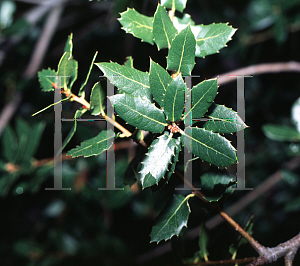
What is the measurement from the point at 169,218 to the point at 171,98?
0.78ft

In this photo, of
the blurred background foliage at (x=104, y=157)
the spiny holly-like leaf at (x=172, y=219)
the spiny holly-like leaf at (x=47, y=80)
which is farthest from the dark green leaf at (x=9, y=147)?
the spiny holly-like leaf at (x=172, y=219)

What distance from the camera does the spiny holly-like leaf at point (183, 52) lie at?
402 millimetres

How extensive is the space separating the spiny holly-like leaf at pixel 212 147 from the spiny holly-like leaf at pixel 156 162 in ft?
0.13

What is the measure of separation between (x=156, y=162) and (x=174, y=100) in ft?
0.32

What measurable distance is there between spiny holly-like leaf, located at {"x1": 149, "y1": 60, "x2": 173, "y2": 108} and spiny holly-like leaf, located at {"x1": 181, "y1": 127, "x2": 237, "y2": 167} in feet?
0.25

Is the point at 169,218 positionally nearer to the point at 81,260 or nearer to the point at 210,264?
the point at 210,264

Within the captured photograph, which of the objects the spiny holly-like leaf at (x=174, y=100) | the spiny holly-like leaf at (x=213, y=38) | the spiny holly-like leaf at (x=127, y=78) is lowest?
the spiny holly-like leaf at (x=174, y=100)

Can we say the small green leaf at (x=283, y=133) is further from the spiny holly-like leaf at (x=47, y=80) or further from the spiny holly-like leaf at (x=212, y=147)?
the spiny holly-like leaf at (x=47, y=80)

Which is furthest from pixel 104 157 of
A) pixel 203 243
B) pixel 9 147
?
pixel 203 243

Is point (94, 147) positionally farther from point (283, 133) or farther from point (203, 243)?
point (283, 133)

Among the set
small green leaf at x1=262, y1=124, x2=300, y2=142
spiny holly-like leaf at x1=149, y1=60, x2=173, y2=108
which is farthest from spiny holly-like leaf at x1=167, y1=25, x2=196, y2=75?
small green leaf at x1=262, y1=124, x2=300, y2=142

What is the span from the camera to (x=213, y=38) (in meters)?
0.50

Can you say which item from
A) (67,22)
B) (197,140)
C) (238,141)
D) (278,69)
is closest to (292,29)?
(278,69)

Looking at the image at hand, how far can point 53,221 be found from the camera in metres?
1.39
